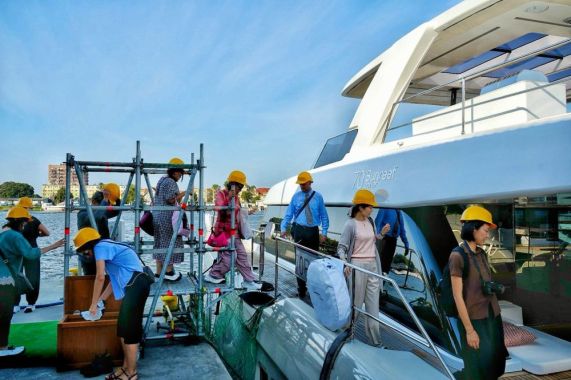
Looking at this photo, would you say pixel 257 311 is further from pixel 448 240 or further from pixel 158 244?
pixel 448 240

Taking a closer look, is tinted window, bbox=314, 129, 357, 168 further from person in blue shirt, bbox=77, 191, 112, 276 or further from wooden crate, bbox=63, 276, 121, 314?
wooden crate, bbox=63, 276, 121, 314

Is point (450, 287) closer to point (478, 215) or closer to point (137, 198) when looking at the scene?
point (478, 215)

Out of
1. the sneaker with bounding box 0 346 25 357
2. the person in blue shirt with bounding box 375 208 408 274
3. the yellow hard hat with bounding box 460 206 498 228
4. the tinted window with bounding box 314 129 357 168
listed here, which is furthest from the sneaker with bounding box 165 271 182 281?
the yellow hard hat with bounding box 460 206 498 228

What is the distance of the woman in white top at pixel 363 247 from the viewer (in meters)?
3.94

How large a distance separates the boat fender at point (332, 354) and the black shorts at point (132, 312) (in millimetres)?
1709

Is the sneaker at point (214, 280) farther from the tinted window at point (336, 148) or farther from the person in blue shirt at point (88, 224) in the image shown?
the tinted window at point (336, 148)

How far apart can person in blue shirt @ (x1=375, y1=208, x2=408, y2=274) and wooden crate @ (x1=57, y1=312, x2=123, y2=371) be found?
2.70 meters

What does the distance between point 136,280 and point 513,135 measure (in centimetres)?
338

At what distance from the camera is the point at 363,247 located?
4.07 m

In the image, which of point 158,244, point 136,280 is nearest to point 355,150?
point 158,244

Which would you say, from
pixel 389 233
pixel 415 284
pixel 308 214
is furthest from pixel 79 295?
pixel 415 284

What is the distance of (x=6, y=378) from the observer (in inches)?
161

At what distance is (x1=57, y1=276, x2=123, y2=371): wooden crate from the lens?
424cm

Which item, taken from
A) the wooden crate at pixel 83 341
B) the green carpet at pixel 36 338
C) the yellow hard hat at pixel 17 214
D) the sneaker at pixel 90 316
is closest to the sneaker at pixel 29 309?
the green carpet at pixel 36 338
